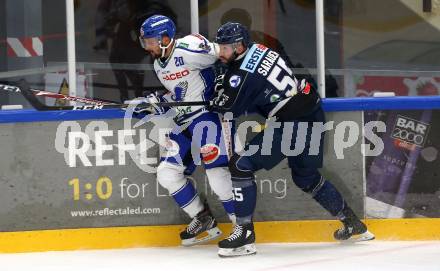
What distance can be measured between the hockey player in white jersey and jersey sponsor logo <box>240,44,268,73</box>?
0.75 feet

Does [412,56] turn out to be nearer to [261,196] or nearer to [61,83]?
[261,196]

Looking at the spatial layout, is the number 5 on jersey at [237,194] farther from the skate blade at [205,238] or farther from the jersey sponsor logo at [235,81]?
the jersey sponsor logo at [235,81]

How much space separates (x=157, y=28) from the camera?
16.6ft

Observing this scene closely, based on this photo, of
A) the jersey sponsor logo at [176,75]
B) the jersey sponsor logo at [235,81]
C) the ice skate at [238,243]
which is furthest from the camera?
the jersey sponsor logo at [176,75]

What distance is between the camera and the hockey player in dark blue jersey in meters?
4.95

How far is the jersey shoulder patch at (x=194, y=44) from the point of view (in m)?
5.11

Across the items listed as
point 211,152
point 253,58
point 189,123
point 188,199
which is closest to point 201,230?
point 188,199

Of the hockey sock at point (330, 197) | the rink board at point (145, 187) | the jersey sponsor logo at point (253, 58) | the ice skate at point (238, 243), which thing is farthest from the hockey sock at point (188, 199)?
the jersey sponsor logo at point (253, 58)

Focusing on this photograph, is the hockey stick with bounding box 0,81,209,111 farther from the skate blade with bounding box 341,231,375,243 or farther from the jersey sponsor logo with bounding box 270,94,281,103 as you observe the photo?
the skate blade with bounding box 341,231,375,243

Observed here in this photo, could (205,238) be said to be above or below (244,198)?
below

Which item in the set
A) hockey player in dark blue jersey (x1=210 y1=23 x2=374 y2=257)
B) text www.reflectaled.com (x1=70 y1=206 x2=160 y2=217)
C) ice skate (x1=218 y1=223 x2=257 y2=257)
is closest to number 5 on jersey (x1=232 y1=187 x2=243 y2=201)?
hockey player in dark blue jersey (x1=210 y1=23 x2=374 y2=257)

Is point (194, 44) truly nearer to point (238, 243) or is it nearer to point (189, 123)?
Answer: point (189, 123)

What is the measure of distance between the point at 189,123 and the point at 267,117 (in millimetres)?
408

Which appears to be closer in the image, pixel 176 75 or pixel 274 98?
pixel 274 98
